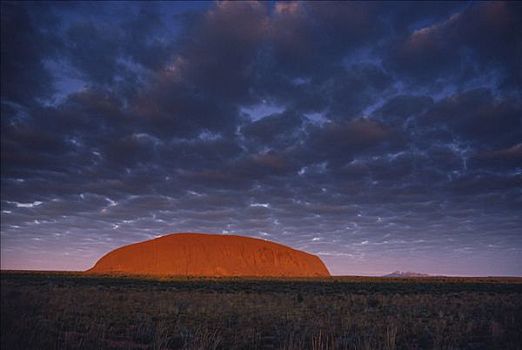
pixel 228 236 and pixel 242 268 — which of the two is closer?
pixel 242 268

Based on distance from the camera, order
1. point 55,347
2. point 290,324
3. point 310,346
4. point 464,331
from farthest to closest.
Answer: point 290,324 → point 464,331 → point 310,346 → point 55,347

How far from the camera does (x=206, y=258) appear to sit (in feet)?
386

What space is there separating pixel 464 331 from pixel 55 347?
10409mm

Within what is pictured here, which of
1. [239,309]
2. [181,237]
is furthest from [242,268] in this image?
[239,309]

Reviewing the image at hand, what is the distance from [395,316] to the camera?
14609 millimetres

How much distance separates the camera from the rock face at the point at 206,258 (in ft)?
371

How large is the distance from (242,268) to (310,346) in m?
108

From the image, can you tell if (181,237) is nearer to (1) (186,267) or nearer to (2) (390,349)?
(1) (186,267)

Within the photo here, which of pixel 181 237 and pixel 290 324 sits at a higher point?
pixel 181 237

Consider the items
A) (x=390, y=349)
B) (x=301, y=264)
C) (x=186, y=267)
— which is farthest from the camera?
(x=301, y=264)

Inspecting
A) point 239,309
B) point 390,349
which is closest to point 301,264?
point 239,309

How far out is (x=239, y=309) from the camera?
16438 mm

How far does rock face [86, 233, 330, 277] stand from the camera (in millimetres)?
112938

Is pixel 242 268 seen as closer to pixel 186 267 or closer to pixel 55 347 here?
pixel 186 267
